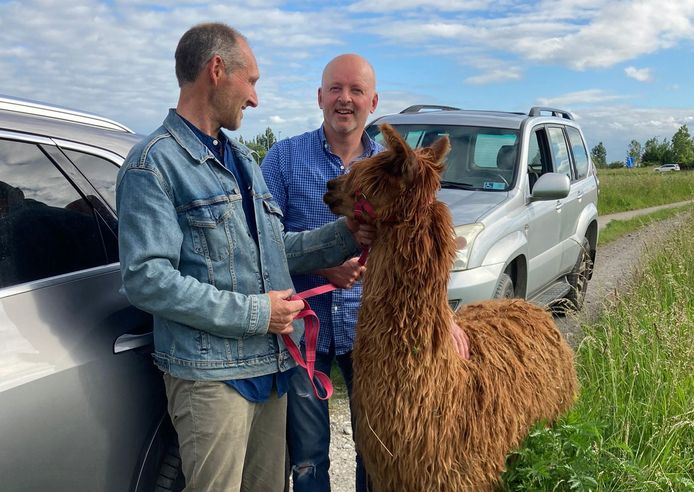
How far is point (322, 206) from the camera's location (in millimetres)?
3070

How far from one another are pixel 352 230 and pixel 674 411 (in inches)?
92.6

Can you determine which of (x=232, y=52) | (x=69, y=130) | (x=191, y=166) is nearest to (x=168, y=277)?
(x=191, y=166)

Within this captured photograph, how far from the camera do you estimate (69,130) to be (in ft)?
8.61

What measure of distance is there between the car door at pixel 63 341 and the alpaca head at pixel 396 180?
104 cm

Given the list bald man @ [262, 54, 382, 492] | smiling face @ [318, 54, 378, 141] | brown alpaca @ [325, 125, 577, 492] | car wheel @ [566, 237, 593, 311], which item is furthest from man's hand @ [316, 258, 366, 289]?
car wheel @ [566, 237, 593, 311]

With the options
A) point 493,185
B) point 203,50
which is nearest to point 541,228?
point 493,185

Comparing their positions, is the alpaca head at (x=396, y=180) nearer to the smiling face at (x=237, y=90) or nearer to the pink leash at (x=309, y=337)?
the pink leash at (x=309, y=337)

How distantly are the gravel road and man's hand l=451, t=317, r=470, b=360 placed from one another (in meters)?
1.69

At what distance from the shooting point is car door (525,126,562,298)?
5957mm

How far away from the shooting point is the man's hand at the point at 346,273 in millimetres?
2877

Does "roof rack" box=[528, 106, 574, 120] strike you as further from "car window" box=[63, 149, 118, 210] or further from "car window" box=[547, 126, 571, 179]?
"car window" box=[63, 149, 118, 210]

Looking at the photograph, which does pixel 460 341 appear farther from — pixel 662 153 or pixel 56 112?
pixel 662 153

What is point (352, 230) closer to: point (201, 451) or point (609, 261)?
point (201, 451)

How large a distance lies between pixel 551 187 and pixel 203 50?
13.7ft
